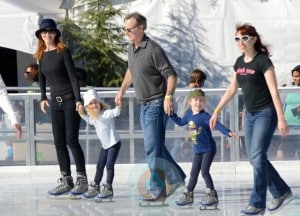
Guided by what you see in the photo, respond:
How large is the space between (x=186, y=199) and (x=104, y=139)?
3.65ft

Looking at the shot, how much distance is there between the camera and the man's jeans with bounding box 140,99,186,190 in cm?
854

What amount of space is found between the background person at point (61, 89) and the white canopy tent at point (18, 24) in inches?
263

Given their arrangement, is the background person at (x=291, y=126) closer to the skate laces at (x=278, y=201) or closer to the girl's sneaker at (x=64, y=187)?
the girl's sneaker at (x=64, y=187)

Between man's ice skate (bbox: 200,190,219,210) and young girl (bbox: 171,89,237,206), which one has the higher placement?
young girl (bbox: 171,89,237,206)

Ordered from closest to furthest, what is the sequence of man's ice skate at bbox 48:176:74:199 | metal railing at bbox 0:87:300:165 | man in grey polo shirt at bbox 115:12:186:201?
man in grey polo shirt at bbox 115:12:186:201
man's ice skate at bbox 48:176:74:199
metal railing at bbox 0:87:300:165

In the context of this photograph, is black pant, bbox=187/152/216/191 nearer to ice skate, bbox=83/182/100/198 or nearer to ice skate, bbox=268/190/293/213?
ice skate, bbox=268/190/293/213

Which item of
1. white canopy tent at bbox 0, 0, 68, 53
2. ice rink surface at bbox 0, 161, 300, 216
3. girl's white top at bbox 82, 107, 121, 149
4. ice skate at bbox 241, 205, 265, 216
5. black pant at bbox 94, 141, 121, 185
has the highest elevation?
white canopy tent at bbox 0, 0, 68, 53

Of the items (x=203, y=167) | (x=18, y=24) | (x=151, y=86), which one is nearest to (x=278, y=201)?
(x=203, y=167)

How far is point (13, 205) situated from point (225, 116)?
3.74 m

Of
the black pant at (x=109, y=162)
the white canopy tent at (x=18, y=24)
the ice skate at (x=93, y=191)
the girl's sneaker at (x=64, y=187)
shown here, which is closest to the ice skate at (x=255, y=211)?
the black pant at (x=109, y=162)

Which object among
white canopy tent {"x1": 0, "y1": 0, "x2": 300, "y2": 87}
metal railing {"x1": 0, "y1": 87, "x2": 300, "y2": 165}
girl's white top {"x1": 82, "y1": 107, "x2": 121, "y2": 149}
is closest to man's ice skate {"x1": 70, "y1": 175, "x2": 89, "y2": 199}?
girl's white top {"x1": 82, "y1": 107, "x2": 121, "y2": 149}

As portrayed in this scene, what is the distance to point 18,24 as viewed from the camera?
1642cm

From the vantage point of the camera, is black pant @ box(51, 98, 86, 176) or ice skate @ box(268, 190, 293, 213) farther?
black pant @ box(51, 98, 86, 176)

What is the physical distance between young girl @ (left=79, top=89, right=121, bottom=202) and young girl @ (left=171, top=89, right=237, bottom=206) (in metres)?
0.85
